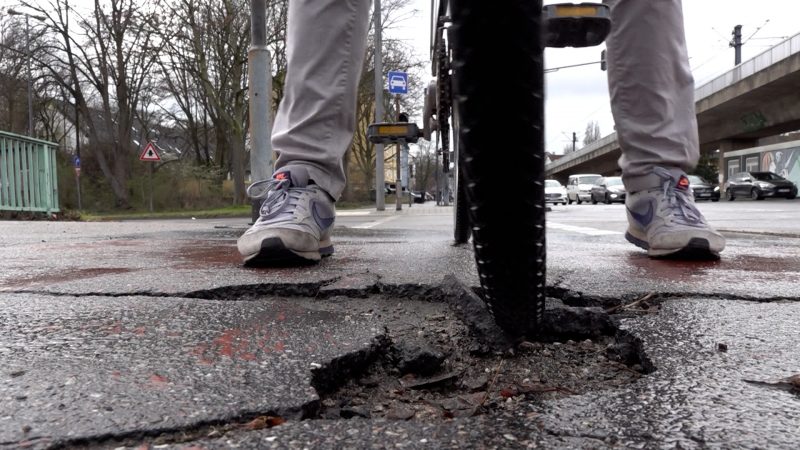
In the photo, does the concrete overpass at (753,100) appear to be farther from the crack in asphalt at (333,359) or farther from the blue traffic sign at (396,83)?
the crack in asphalt at (333,359)

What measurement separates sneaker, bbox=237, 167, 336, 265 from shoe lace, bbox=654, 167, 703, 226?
1.23 meters

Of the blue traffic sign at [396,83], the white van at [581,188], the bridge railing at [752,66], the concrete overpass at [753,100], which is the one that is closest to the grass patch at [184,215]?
the blue traffic sign at [396,83]

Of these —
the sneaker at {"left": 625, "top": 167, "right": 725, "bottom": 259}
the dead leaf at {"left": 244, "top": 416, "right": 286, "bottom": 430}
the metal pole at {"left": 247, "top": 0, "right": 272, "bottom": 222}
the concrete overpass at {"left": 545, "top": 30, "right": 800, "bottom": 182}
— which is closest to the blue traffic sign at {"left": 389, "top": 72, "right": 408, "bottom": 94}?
the metal pole at {"left": 247, "top": 0, "right": 272, "bottom": 222}

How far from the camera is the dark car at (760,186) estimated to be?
2302cm

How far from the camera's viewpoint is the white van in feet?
99.5

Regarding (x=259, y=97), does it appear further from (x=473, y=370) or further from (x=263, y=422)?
(x=263, y=422)

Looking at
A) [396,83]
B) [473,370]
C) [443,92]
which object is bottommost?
[473,370]

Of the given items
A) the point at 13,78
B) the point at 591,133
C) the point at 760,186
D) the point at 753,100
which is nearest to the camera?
the point at 13,78

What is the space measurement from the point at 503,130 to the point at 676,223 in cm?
156

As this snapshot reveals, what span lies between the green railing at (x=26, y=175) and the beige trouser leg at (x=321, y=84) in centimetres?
943

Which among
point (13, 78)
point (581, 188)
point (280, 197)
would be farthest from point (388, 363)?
point (581, 188)

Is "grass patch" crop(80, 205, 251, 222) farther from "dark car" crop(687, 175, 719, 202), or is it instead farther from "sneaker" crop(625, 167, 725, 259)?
"dark car" crop(687, 175, 719, 202)

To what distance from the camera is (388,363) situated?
1.16 metres

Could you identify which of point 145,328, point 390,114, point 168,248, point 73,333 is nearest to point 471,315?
point 145,328
